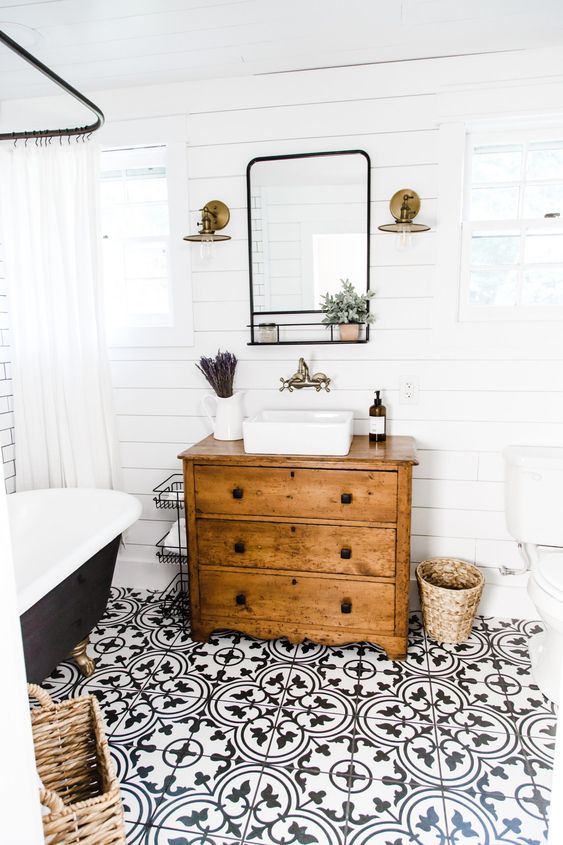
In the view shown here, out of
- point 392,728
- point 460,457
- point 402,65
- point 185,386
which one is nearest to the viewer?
point 392,728

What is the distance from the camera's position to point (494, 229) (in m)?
2.61

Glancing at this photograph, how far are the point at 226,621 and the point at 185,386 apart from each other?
3.84 feet

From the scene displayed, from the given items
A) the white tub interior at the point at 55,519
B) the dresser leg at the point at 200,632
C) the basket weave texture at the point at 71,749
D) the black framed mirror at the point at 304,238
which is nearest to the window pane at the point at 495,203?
the black framed mirror at the point at 304,238

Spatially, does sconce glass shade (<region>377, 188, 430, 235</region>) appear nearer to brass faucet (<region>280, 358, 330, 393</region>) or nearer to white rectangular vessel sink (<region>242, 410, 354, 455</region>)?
brass faucet (<region>280, 358, 330, 393</region>)

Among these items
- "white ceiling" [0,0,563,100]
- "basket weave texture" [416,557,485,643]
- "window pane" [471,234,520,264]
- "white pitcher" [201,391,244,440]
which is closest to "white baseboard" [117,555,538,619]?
"basket weave texture" [416,557,485,643]

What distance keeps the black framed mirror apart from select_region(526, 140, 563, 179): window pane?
2.40 feet

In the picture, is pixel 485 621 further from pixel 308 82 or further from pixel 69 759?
pixel 308 82

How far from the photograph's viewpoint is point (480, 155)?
259 centimetres

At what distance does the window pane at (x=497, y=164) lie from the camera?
2.57 meters

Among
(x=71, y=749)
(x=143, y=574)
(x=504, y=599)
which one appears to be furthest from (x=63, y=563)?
(x=504, y=599)

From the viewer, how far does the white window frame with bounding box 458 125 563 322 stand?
253 centimetres

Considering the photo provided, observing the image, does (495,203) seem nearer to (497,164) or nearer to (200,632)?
(497,164)

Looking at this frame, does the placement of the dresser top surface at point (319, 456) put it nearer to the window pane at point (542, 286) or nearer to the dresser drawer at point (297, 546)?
the dresser drawer at point (297, 546)

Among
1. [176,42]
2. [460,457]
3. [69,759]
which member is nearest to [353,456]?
[460,457]
